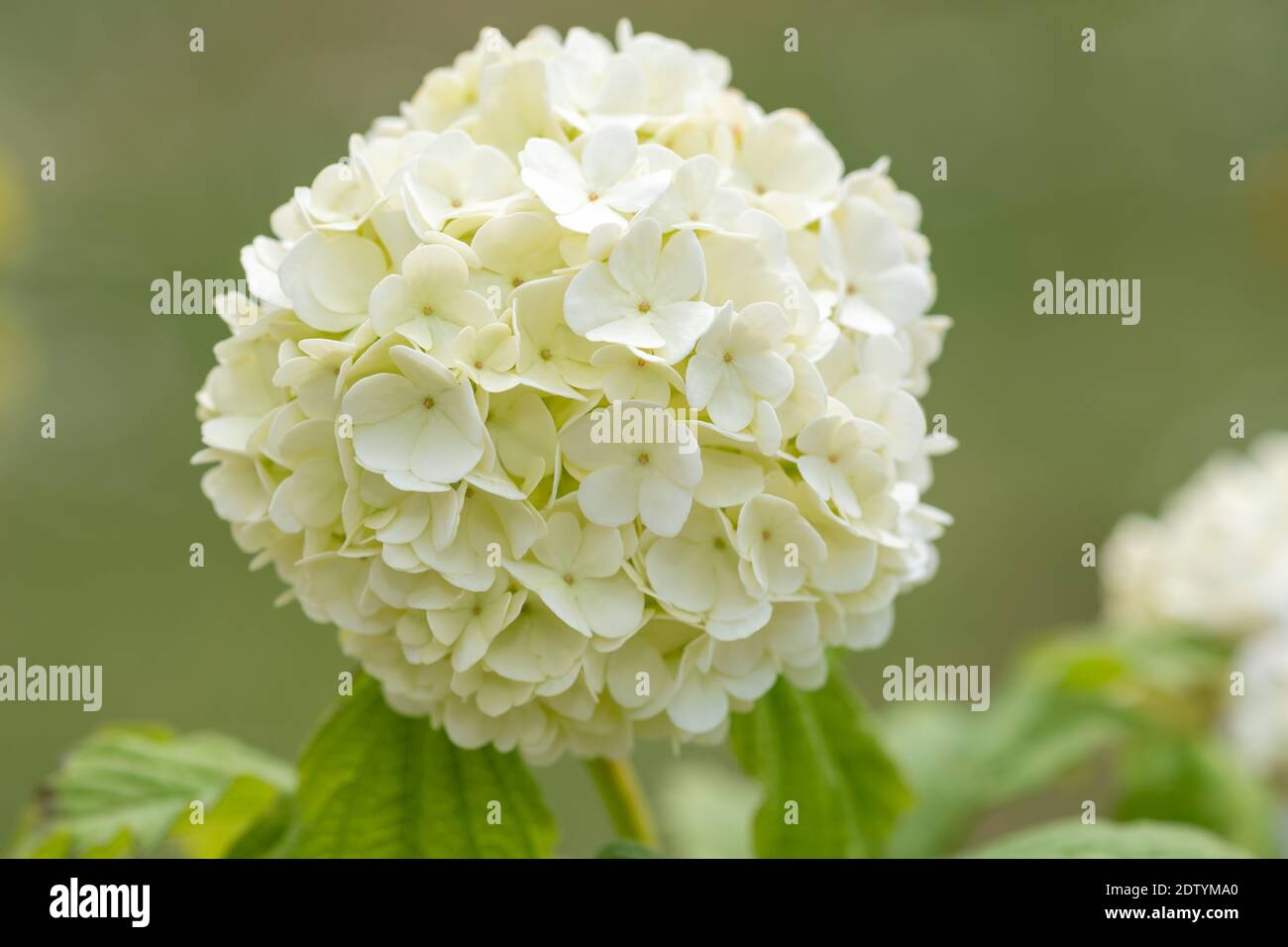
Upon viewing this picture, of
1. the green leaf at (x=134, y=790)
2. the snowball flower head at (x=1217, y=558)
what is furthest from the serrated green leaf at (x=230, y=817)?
the snowball flower head at (x=1217, y=558)

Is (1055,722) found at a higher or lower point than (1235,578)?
lower

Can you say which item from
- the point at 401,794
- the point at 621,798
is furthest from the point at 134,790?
the point at 621,798

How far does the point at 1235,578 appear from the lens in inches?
46.2

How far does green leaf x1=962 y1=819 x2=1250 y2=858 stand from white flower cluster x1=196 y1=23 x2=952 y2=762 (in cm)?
22

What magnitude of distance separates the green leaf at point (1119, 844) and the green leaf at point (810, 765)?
0.10 m

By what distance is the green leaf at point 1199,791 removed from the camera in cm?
105

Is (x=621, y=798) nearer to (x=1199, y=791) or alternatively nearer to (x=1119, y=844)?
(x=1119, y=844)

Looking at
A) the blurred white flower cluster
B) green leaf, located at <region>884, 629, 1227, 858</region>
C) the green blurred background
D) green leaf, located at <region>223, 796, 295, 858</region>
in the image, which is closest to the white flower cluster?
green leaf, located at <region>223, 796, 295, 858</region>

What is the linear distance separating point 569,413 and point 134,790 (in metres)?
0.46

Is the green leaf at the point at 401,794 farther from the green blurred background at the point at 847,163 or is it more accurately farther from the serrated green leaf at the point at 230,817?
the green blurred background at the point at 847,163

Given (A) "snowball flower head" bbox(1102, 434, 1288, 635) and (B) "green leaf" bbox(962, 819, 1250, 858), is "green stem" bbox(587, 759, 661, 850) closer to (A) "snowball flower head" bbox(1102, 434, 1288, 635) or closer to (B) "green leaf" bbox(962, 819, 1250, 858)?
(B) "green leaf" bbox(962, 819, 1250, 858)

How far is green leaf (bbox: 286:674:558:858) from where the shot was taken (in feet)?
2.63
